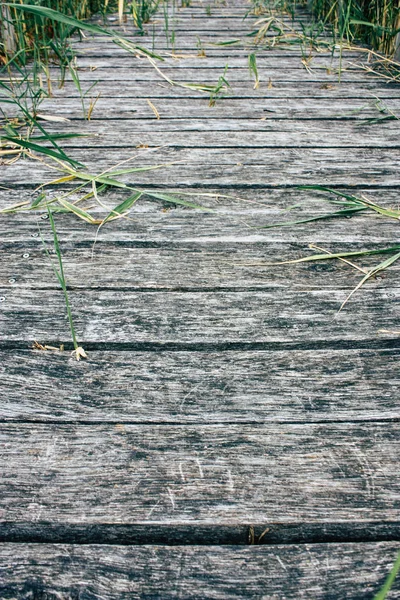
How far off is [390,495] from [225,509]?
0.79 feet

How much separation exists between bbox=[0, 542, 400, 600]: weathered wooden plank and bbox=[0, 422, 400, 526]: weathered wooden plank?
4cm

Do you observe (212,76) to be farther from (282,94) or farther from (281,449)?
(281,449)

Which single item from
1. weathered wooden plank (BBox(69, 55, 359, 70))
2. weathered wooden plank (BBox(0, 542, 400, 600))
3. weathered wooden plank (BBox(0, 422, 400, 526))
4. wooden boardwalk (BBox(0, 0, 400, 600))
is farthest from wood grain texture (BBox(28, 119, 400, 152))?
weathered wooden plank (BBox(0, 542, 400, 600))

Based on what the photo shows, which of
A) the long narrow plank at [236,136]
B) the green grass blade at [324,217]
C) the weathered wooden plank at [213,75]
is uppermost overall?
the weathered wooden plank at [213,75]

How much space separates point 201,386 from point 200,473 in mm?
193

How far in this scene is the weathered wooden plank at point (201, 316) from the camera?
109 cm

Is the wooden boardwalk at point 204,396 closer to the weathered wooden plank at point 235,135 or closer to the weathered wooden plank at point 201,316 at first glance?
the weathered wooden plank at point 201,316

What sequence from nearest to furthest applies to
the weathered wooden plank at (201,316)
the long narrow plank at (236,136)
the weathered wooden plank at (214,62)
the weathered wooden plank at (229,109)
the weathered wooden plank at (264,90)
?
1. the weathered wooden plank at (201,316)
2. the long narrow plank at (236,136)
3. the weathered wooden plank at (229,109)
4. the weathered wooden plank at (264,90)
5. the weathered wooden plank at (214,62)

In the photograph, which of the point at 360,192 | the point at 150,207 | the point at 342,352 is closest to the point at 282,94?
the point at 360,192

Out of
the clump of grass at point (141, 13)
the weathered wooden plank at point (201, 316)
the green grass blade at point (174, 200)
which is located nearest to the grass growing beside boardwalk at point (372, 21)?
the clump of grass at point (141, 13)

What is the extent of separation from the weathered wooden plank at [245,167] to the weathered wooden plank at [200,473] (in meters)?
0.99

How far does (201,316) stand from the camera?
3.76 feet

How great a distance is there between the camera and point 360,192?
1648 mm

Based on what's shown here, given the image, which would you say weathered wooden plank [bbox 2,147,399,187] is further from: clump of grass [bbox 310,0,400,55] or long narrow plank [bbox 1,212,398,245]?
clump of grass [bbox 310,0,400,55]
